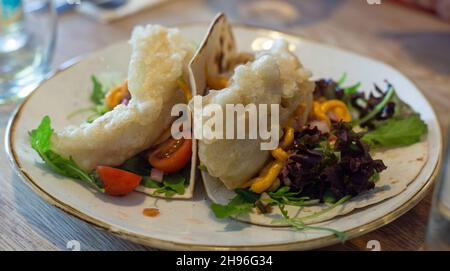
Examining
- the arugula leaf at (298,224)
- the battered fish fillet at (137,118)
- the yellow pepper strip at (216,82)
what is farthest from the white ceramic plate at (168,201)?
the yellow pepper strip at (216,82)

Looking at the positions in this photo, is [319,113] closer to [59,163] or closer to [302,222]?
[302,222]

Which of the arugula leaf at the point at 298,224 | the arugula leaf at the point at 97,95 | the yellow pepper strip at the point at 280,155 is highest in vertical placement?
the yellow pepper strip at the point at 280,155

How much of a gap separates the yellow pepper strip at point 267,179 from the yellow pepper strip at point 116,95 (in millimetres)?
736

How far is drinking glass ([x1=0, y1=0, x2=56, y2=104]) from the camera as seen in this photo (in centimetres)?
313

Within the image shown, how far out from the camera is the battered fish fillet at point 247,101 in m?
1.85

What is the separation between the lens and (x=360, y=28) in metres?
3.73

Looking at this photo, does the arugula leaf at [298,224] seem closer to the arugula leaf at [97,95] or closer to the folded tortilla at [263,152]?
the folded tortilla at [263,152]

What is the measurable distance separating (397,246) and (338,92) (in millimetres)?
817

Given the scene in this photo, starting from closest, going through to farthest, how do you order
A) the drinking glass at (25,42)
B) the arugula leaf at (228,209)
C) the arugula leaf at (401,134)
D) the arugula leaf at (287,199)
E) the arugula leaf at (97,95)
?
the arugula leaf at (228,209)
the arugula leaf at (287,199)
the arugula leaf at (401,134)
the arugula leaf at (97,95)
the drinking glass at (25,42)

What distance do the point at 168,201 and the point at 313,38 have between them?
1.97 meters

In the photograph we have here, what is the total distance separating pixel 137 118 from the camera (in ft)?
6.53

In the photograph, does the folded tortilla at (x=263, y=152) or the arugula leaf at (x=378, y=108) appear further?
the arugula leaf at (x=378, y=108)

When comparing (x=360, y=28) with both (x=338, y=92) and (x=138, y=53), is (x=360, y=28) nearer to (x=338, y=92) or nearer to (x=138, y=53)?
(x=338, y=92)
